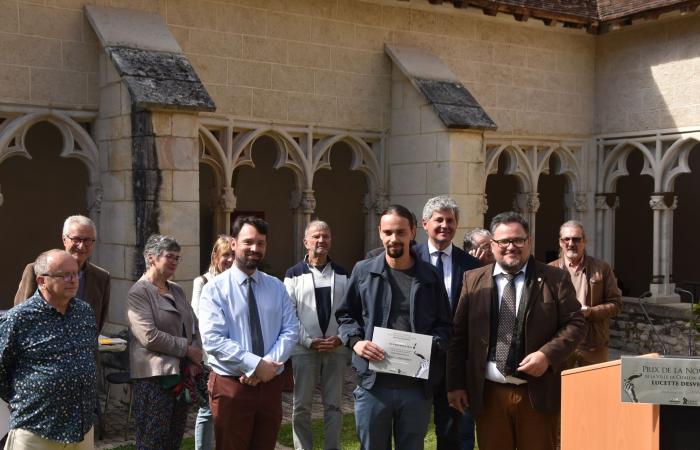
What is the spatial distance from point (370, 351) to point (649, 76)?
8.75m

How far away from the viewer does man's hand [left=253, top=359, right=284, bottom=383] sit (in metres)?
4.64

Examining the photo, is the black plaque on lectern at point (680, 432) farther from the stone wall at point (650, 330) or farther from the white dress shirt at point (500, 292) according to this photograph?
the stone wall at point (650, 330)

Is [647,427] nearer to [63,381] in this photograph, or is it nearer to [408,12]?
[63,381]

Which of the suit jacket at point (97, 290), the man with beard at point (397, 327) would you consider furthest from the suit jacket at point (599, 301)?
the suit jacket at point (97, 290)

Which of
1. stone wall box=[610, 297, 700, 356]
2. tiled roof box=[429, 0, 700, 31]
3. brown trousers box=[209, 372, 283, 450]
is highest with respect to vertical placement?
tiled roof box=[429, 0, 700, 31]

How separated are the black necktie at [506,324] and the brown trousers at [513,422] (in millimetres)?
121

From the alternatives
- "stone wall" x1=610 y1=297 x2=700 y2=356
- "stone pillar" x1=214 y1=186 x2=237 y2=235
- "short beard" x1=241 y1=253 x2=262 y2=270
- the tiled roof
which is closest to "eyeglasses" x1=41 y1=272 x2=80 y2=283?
"short beard" x1=241 y1=253 x2=262 y2=270

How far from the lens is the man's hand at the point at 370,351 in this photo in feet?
14.8

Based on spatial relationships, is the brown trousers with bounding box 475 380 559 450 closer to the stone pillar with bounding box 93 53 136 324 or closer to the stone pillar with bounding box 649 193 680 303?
the stone pillar with bounding box 93 53 136 324

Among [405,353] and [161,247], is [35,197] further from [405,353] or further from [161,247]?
[405,353]

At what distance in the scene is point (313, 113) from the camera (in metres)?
10.2

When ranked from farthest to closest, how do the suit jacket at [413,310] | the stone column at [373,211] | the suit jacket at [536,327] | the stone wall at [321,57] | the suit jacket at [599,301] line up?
the stone column at [373,211] < the stone wall at [321,57] < the suit jacket at [599,301] < the suit jacket at [413,310] < the suit jacket at [536,327]

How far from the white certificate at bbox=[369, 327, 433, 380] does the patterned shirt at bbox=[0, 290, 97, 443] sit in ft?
4.69

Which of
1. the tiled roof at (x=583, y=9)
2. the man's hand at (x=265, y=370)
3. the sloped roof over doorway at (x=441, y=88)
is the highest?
the tiled roof at (x=583, y=9)
